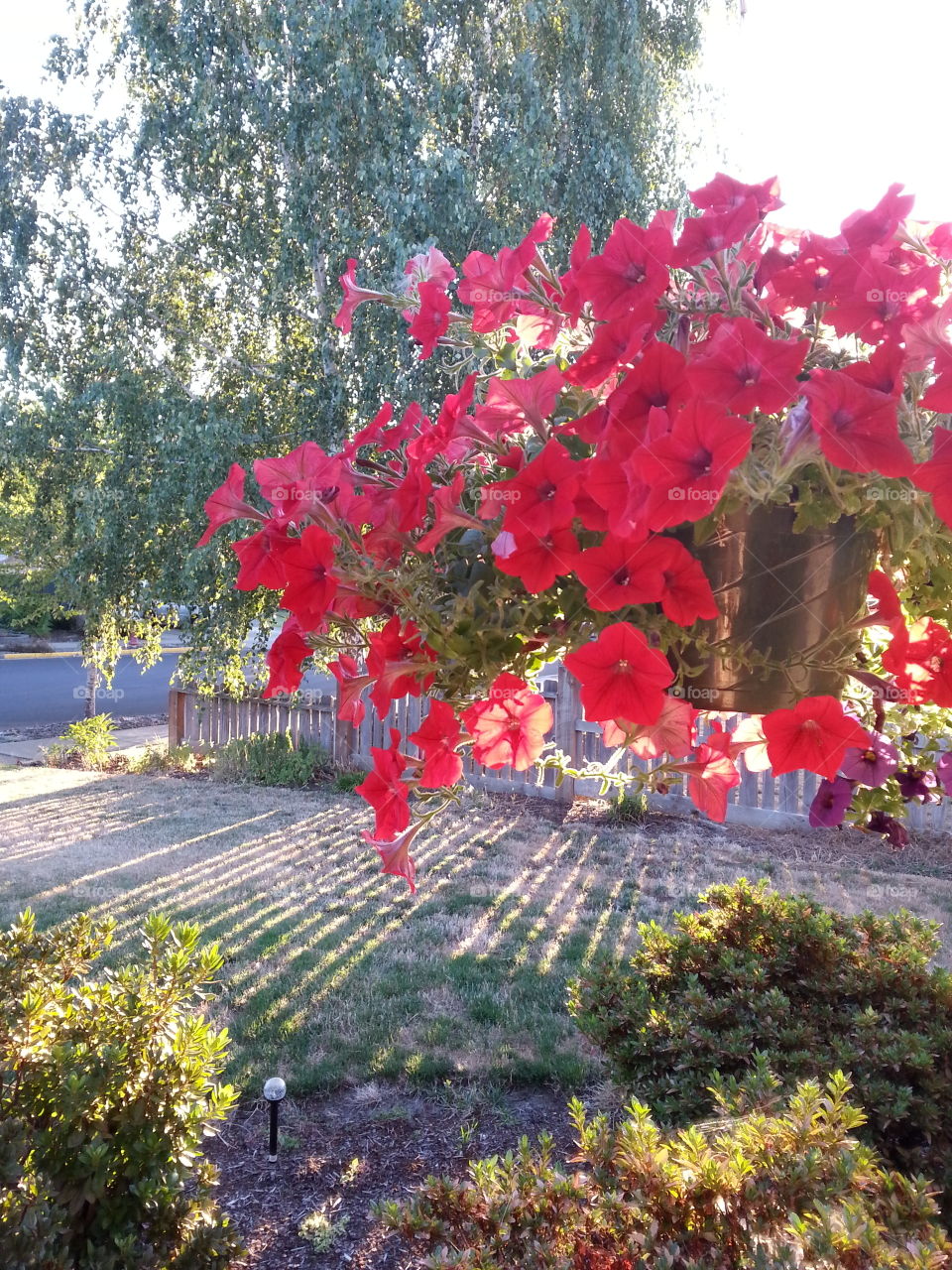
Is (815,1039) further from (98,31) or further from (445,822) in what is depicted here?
(98,31)

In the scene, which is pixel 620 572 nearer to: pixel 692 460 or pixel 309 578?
pixel 692 460

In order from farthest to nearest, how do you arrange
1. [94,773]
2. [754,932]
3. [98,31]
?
[94,773]
[98,31]
[754,932]

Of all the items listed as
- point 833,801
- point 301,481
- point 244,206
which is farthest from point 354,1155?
point 244,206

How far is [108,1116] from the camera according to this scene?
5.59 ft

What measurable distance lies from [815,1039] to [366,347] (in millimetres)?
4912

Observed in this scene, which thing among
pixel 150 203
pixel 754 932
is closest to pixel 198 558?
pixel 150 203

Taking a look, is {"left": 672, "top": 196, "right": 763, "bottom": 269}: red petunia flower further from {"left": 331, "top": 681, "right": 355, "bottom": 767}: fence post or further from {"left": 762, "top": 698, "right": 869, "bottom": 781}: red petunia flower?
{"left": 331, "top": 681, "right": 355, "bottom": 767}: fence post

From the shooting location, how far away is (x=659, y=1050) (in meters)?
2.30

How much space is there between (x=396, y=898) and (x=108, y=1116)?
9.97 ft

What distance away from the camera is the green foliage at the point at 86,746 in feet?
29.9

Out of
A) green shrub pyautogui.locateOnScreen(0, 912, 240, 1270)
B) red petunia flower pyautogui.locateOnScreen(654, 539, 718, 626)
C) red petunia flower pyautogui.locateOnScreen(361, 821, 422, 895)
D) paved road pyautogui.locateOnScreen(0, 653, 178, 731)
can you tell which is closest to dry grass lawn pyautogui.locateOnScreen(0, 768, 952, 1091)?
green shrub pyautogui.locateOnScreen(0, 912, 240, 1270)

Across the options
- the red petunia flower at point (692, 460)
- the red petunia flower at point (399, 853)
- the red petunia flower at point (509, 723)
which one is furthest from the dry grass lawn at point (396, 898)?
the red petunia flower at point (692, 460)

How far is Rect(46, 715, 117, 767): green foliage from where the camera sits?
9125 millimetres

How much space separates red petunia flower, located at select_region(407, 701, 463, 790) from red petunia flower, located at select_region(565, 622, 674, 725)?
21 centimetres
